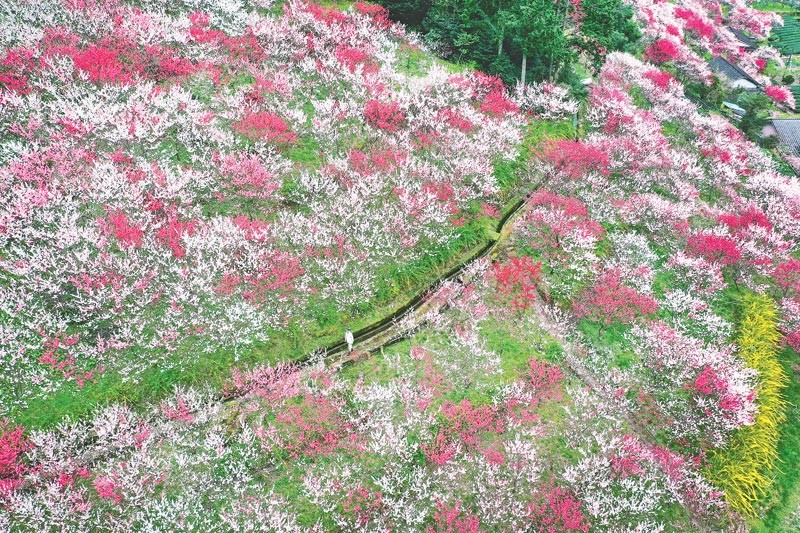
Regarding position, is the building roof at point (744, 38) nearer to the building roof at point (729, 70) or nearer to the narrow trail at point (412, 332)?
the building roof at point (729, 70)

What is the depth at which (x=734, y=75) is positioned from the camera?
175ft

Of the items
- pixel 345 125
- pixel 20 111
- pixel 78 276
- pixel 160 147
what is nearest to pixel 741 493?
pixel 345 125

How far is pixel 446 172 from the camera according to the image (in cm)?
2267

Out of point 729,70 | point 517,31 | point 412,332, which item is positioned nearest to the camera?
point 412,332

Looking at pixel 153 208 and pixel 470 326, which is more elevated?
pixel 153 208

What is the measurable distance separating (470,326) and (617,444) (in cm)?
679

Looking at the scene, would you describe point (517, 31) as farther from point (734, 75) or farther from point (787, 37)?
point (787, 37)

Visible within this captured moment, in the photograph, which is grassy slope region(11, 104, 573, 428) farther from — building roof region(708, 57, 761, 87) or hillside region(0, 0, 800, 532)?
building roof region(708, 57, 761, 87)

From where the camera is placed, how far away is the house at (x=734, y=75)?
52.7 metres

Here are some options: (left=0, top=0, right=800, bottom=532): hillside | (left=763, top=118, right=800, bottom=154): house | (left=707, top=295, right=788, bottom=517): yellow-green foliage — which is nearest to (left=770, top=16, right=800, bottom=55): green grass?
(left=763, top=118, right=800, bottom=154): house

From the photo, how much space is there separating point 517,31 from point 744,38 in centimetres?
6333

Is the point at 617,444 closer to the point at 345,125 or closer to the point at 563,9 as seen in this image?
the point at 345,125

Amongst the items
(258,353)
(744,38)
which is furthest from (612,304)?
(744,38)

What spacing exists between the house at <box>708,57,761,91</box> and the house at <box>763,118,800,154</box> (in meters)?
13.3
